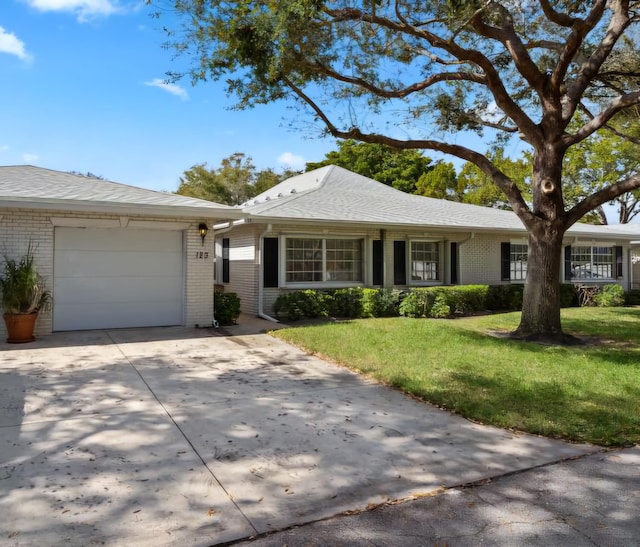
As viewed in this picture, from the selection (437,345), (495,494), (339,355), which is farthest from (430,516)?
(437,345)

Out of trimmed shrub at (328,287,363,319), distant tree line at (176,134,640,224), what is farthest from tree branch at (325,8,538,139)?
distant tree line at (176,134,640,224)

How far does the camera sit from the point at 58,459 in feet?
12.5

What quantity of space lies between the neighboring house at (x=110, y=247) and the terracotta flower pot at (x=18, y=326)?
44 cm

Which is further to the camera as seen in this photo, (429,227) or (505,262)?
(505,262)

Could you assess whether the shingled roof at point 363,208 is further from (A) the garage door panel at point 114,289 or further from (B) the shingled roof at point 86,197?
(A) the garage door panel at point 114,289

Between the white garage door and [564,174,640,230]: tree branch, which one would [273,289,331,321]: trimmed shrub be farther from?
[564,174,640,230]: tree branch

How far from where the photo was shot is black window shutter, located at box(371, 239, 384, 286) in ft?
47.3

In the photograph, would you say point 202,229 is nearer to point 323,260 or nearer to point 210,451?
point 323,260

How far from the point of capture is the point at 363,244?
1448 centimetres

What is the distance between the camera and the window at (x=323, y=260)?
1373 centimetres

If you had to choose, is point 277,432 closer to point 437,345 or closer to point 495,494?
point 495,494

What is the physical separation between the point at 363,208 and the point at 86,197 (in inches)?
330

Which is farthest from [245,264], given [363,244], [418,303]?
[418,303]

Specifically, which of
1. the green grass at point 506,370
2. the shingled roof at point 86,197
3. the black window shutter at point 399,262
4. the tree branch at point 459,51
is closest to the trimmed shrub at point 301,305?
the green grass at point 506,370
